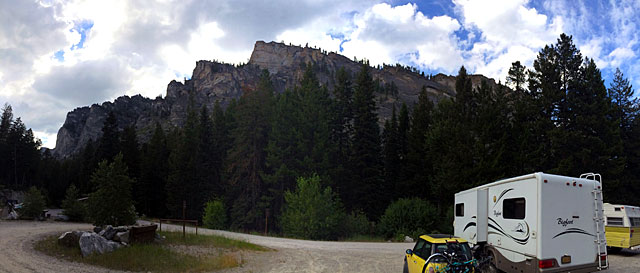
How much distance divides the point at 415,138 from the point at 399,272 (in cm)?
2988

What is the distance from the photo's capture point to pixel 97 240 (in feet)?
48.2

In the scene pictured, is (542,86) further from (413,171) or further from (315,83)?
(315,83)

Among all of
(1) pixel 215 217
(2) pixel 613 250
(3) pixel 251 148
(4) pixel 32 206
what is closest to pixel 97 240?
(4) pixel 32 206

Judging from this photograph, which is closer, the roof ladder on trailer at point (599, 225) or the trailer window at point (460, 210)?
the roof ladder on trailer at point (599, 225)

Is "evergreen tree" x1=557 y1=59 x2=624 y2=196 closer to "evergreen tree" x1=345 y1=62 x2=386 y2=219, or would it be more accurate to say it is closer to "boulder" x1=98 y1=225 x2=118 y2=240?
"evergreen tree" x1=345 y1=62 x2=386 y2=219

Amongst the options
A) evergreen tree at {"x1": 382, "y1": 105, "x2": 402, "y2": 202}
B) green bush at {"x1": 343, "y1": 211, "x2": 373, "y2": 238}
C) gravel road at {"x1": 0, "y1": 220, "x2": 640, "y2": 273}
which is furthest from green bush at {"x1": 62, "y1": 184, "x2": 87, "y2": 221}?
evergreen tree at {"x1": 382, "y1": 105, "x2": 402, "y2": 202}

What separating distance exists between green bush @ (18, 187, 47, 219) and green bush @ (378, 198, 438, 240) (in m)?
28.2

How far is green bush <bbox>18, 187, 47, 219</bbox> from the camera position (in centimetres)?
2897

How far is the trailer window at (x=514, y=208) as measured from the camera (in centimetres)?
1017

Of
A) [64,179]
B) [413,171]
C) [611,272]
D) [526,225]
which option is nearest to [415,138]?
[413,171]

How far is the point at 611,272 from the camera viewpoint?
12.7 m

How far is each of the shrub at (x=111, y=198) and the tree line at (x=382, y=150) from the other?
0.94 m

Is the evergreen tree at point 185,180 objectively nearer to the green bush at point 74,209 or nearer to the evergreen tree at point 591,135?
the green bush at point 74,209

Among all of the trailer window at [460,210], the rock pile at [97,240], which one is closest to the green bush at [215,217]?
the rock pile at [97,240]
